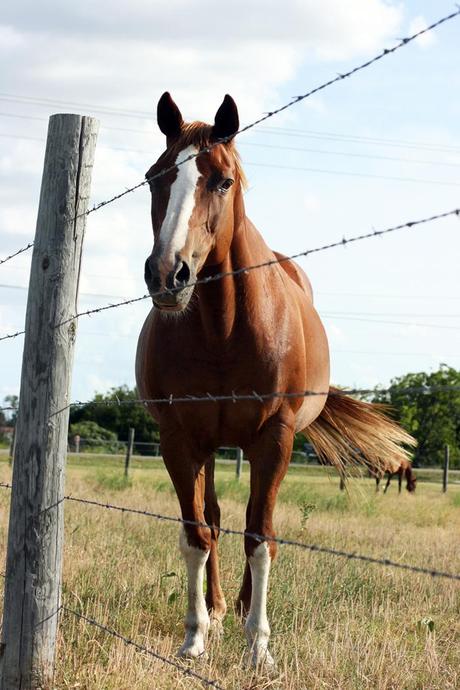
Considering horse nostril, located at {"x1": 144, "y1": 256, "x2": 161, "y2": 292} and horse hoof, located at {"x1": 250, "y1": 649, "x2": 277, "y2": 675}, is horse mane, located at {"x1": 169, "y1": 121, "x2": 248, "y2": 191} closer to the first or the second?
horse nostril, located at {"x1": 144, "y1": 256, "x2": 161, "y2": 292}

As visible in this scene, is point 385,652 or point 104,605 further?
point 104,605

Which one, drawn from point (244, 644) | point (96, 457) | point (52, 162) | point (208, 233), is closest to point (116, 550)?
point (244, 644)

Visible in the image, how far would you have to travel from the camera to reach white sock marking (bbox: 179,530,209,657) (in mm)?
4598

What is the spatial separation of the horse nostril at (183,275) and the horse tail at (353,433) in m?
3.38

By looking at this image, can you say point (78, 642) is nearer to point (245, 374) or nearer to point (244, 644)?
point (244, 644)

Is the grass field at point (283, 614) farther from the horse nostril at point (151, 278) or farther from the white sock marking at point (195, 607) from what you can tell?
the horse nostril at point (151, 278)

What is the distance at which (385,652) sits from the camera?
425cm

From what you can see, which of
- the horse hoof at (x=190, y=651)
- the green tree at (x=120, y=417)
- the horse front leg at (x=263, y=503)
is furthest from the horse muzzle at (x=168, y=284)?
the green tree at (x=120, y=417)

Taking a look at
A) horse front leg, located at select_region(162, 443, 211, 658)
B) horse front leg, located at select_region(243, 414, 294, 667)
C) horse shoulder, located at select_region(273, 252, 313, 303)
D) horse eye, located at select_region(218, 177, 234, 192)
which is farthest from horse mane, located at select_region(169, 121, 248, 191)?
horse shoulder, located at select_region(273, 252, 313, 303)

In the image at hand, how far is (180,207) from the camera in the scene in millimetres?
3877

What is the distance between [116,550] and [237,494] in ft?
27.3

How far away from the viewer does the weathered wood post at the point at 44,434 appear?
138 inches

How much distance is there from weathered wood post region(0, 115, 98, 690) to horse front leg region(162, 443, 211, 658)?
122cm

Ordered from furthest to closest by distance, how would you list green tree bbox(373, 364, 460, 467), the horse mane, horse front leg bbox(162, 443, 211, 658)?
green tree bbox(373, 364, 460, 467) → horse front leg bbox(162, 443, 211, 658) → the horse mane
